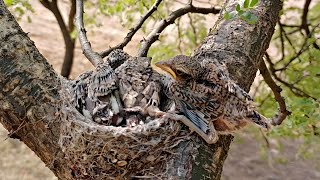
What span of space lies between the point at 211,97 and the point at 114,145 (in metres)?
0.24

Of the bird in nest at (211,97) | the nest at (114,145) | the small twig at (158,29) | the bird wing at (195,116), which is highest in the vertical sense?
the small twig at (158,29)

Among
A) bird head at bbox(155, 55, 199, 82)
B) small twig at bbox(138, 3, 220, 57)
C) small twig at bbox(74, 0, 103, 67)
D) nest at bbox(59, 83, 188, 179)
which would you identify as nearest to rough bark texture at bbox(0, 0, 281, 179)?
nest at bbox(59, 83, 188, 179)

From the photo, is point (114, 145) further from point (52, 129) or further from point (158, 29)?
point (158, 29)

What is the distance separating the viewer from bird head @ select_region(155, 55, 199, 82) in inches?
51.9

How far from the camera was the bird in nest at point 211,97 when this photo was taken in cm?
130

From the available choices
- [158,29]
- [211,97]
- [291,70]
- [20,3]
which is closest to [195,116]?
[211,97]

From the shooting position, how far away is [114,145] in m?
1.30

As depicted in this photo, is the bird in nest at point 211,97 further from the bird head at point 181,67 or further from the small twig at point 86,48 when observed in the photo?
the small twig at point 86,48

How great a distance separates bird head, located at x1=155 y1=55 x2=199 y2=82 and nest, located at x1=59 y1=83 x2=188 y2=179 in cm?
12

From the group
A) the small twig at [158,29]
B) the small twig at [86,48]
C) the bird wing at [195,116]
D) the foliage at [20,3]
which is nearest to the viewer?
the bird wing at [195,116]

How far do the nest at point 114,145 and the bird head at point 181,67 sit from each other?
124 millimetres

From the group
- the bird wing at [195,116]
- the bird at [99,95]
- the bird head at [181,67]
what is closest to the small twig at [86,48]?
the bird at [99,95]

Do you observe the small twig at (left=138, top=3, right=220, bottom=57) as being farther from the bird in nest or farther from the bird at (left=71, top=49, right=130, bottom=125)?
the bird in nest

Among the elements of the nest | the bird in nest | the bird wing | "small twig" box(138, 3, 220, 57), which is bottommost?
the nest
